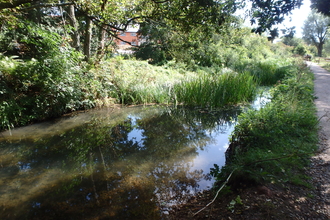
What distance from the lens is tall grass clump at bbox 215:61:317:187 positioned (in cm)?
252

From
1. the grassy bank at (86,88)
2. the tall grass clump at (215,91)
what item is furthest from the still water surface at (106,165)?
the tall grass clump at (215,91)

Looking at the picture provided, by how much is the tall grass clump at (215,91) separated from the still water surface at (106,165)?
3.62 feet

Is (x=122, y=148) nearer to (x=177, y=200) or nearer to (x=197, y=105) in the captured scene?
(x=177, y=200)

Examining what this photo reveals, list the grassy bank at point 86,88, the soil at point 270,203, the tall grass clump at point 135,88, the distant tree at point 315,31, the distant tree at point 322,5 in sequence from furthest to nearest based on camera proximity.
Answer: the distant tree at point 315,31
the tall grass clump at point 135,88
the grassy bank at point 86,88
the distant tree at point 322,5
the soil at point 270,203

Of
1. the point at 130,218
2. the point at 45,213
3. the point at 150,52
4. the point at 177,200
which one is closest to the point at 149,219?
the point at 130,218

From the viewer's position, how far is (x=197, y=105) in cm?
738

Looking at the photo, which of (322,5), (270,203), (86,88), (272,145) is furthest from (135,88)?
(270,203)

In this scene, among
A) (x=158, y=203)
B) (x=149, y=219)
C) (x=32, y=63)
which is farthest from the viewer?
A: (x=32, y=63)

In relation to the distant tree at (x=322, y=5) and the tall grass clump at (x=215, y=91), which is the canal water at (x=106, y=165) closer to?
the tall grass clump at (x=215, y=91)

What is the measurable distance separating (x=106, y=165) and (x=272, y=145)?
104 inches

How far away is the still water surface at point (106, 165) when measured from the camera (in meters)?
2.48

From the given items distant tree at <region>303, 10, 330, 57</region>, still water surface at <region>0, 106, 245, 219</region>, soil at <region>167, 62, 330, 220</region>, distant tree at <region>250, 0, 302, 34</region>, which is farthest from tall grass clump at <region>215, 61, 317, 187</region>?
distant tree at <region>303, 10, 330, 57</region>

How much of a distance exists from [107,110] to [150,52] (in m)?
7.64

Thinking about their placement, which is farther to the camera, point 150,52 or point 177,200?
point 150,52
